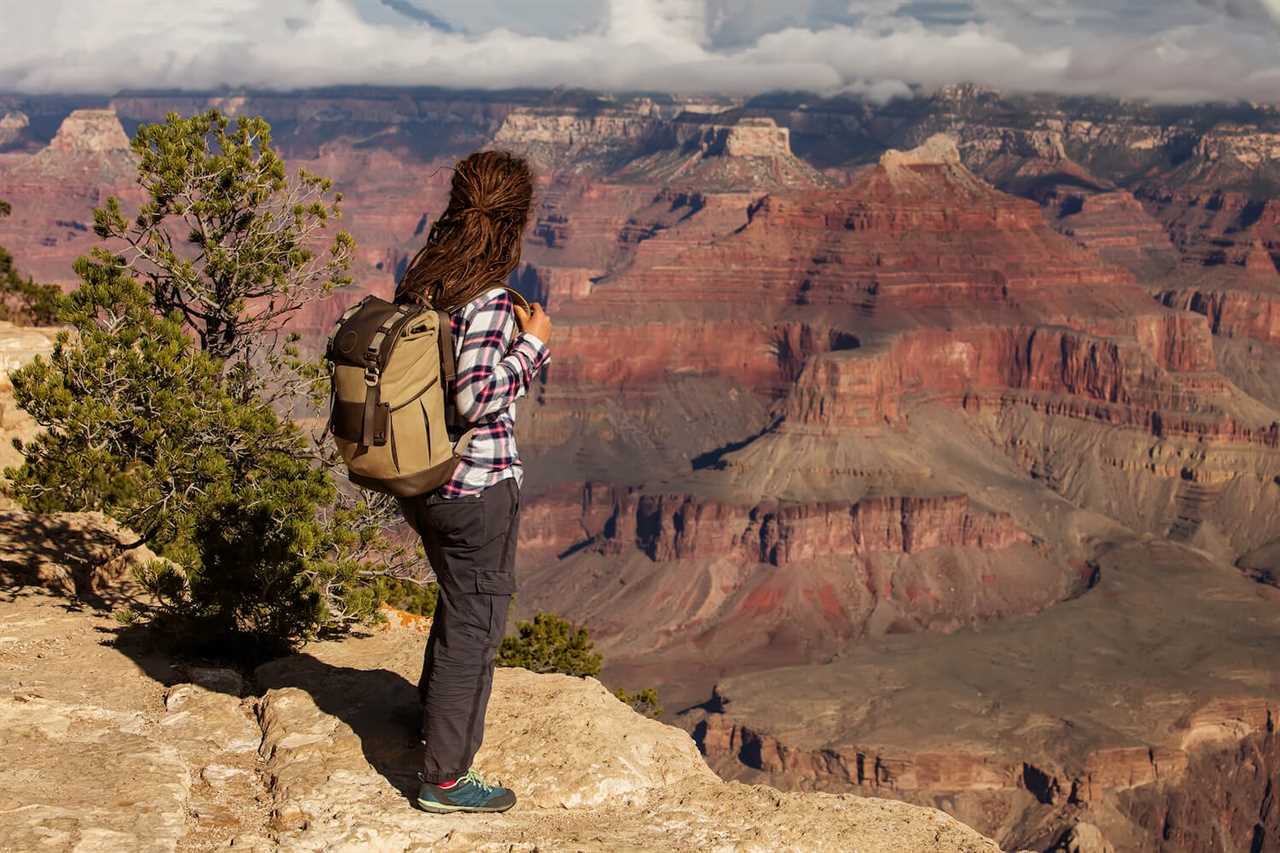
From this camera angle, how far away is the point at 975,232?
170500 mm

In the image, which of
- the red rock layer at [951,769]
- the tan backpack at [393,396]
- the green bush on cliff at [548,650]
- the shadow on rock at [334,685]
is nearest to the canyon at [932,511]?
the red rock layer at [951,769]

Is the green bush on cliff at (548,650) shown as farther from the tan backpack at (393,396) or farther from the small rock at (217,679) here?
the tan backpack at (393,396)

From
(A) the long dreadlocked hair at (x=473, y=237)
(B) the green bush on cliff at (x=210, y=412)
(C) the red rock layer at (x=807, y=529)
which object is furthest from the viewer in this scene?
(C) the red rock layer at (x=807, y=529)

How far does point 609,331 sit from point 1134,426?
5880 centimetres

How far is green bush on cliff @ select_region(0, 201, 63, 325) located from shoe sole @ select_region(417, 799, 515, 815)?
23.5 m

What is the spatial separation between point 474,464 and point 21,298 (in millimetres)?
27144

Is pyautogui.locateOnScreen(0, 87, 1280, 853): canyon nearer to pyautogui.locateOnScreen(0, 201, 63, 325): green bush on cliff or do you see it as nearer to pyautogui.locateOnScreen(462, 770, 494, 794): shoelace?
pyautogui.locateOnScreen(0, 201, 63, 325): green bush on cliff

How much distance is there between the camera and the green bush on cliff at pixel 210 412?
13938mm

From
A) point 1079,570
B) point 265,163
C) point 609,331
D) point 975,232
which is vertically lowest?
point 1079,570

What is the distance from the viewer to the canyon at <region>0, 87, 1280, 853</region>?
7688 centimetres

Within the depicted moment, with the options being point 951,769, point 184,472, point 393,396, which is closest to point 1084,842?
point 951,769

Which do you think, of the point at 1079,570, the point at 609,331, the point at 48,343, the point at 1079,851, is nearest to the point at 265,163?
the point at 48,343

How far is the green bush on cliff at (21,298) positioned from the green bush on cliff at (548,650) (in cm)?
1355

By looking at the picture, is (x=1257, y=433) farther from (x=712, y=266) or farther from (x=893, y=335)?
(x=712, y=266)
